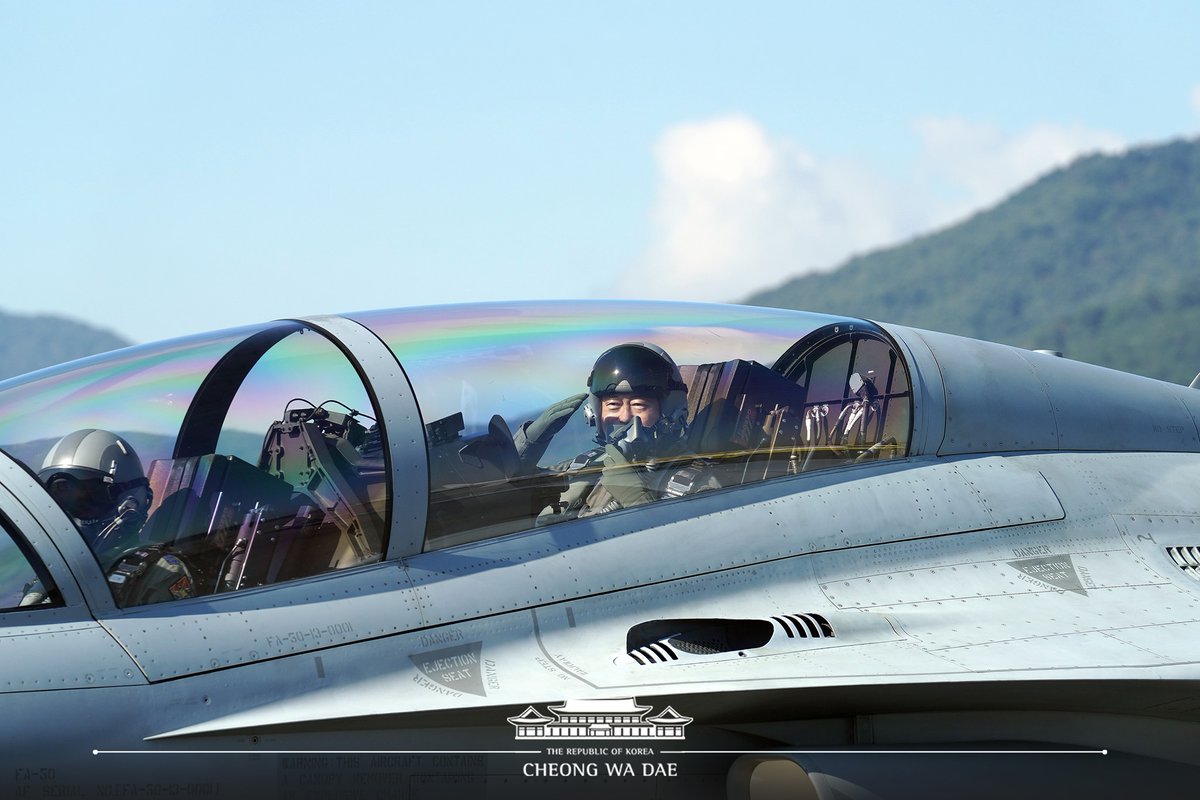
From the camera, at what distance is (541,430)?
17.1 feet

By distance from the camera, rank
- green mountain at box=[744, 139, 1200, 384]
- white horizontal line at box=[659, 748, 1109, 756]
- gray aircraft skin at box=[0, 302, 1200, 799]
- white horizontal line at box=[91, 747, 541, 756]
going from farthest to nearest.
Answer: green mountain at box=[744, 139, 1200, 384] < white horizontal line at box=[659, 748, 1109, 756] < gray aircraft skin at box=[0, 302, 1200, 799] < white horizontal line at box=[91, 747, 541, 756]

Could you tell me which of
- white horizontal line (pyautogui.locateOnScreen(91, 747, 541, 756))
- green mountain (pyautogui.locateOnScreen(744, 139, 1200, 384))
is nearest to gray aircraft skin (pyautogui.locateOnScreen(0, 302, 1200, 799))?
white horizontal line (pyautogui.locateOnScreen(91, 747, 541, 756))

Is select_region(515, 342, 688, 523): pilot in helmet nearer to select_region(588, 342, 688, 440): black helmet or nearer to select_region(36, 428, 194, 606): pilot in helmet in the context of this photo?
select_region(588, 342, 688, 440): black helmet

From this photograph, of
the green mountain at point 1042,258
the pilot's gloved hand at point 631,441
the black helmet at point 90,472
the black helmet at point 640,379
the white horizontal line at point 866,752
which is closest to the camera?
the black helmet at point 90,472

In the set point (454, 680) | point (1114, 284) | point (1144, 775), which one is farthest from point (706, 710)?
point (1114, 284)

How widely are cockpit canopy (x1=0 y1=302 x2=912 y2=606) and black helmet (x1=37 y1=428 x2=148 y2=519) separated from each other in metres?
0.03

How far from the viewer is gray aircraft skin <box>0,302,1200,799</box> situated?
170 inches

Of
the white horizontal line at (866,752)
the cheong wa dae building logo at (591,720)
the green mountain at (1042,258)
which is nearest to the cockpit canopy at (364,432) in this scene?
the cheong wa dae building logo at (591,720)

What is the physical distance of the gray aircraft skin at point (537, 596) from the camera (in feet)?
14.2

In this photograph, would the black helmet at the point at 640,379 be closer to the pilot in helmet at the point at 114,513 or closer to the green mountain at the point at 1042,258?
the pilot in helmet at the point at 114,513

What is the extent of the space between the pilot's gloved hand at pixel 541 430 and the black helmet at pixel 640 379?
93mm

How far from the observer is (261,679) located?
4.41 m

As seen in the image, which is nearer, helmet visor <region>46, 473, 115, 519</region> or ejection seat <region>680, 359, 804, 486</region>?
helmet visor <region>46, 473, 115, 519</region>

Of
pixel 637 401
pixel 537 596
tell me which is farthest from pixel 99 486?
pixel 637 401
